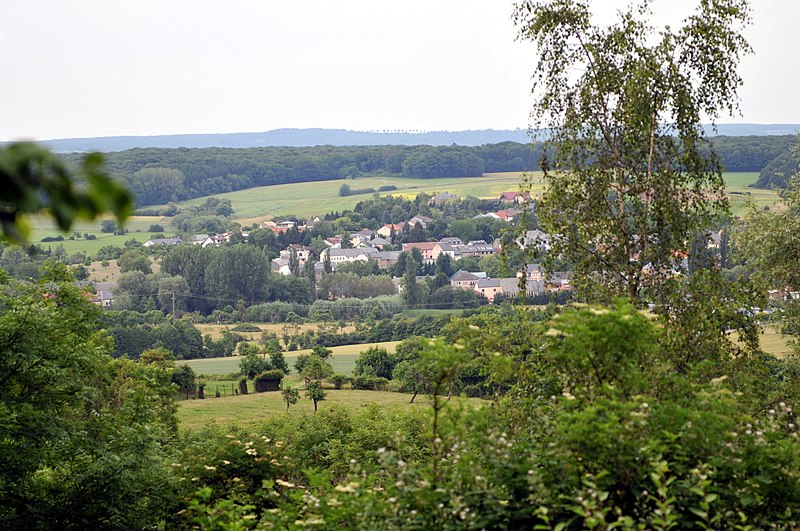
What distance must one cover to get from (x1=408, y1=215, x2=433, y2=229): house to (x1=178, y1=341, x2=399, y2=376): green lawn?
83307 millimetres

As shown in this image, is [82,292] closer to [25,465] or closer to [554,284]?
[25,465]

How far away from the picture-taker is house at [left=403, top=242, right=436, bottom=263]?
153 m

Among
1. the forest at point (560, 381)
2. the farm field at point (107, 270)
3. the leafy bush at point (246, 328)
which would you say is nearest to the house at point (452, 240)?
the farm field at point (107, 270)

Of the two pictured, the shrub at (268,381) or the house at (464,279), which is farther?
the house at (464,279)

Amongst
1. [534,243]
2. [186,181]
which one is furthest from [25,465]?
[186,181]

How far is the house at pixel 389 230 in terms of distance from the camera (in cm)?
17025

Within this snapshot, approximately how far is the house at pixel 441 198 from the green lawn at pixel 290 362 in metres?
98.0

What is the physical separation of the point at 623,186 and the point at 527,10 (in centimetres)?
320

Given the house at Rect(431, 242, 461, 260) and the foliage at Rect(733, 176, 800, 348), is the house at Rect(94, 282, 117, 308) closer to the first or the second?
the house at Rect(431, 242, 461, 260)

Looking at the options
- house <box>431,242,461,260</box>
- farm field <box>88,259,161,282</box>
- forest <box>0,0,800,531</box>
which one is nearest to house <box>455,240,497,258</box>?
house <box>431,242,461,260</box>

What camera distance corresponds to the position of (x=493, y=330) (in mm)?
12211

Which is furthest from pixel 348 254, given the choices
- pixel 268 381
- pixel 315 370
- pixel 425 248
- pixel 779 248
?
pixel 779 248

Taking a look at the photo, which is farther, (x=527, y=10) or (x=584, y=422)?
(x=527, y=10)

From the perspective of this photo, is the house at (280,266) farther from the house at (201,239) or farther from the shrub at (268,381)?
the shrub at (268,381)
